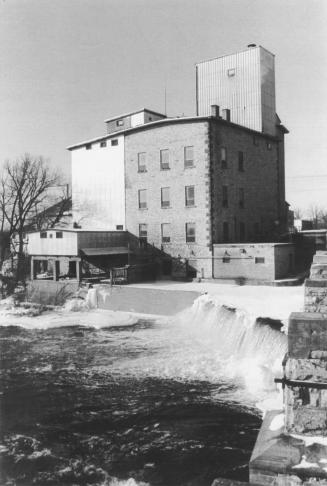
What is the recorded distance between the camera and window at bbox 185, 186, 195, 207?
30.9 metres

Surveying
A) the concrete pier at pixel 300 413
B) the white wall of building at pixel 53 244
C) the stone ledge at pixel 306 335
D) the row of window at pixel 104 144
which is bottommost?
the concrete pier at pixel 300 413

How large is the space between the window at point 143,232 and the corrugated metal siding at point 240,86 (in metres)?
11.0

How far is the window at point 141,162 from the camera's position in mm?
33375

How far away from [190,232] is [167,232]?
1997 millimetres

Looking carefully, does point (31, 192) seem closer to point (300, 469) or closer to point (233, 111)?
point (233, 111)

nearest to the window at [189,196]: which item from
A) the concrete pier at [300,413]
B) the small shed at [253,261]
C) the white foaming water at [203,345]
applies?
the small shed at [253,261]

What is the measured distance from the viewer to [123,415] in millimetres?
11109

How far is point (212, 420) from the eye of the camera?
1066 centimetres

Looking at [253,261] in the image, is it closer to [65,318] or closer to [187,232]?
[187,232]

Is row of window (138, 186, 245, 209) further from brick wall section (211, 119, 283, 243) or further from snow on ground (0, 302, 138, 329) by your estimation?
snow on ground (0, 302, 138, 329)

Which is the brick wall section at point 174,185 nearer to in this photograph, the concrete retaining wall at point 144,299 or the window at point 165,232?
the window at point 165,232

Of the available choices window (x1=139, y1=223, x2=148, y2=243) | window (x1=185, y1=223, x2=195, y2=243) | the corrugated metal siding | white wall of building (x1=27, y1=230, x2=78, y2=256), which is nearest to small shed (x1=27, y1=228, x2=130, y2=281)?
white wall of building (x1=27, y1=230, x2=78, y2=256)

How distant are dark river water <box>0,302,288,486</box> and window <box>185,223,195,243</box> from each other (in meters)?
12.8

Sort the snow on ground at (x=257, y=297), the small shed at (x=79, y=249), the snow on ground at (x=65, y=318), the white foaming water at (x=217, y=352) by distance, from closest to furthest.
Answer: the white foaming water at (x=217, y=352) → the snow on ground at (x=257, y=297) → the snow on ground at (x=65, y=318) → the small shed at (x=79, y=249)
